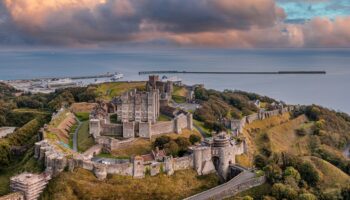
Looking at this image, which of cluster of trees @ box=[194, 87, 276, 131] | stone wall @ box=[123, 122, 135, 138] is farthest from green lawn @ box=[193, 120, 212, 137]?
stone wall @ box=[123, 122, 135, 138]

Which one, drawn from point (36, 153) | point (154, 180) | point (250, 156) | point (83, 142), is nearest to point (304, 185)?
point (250, 156)

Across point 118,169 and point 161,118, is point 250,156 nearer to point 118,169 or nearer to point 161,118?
point 161,118

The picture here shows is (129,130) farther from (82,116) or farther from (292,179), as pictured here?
(292,179)

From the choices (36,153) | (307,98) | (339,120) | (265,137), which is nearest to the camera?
(36,153)

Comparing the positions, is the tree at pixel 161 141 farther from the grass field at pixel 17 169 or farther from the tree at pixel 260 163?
the grass field at pixel 17 169

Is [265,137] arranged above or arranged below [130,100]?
below

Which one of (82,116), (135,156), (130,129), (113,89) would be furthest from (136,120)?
(113,89)
